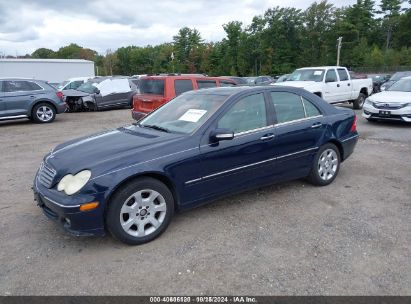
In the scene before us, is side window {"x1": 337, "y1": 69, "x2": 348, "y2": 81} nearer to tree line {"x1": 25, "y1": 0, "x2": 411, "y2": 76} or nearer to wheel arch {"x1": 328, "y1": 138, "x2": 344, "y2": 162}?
wheel arch {"x1": 328, "y1": 138, "x2": 344, "y2": 162}

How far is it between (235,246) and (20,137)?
872 cm

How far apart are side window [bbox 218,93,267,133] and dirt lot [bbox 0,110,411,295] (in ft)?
3.43

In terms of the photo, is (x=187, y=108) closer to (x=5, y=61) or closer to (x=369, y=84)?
(x=369, y=84)

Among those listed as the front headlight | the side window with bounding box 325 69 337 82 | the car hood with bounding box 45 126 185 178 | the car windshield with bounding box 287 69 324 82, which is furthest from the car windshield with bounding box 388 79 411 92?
the front headlight

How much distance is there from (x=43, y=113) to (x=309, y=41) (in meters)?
55.7

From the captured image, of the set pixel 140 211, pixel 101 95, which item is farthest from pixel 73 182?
pixel 101 95

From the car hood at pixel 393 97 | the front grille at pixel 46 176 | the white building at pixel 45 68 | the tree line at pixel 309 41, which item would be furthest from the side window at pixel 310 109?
the tree line at pixel 309 41

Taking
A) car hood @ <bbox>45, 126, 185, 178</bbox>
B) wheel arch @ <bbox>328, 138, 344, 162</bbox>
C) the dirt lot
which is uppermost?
car hood @ <bbox>45, 126, 185, 178</bbox>

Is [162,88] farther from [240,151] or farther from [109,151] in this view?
[109,151]

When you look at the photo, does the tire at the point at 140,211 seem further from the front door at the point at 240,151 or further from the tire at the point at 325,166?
the tire at the point at 325,166

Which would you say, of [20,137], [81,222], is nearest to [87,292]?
[81,222]

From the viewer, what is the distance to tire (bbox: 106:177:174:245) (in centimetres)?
348

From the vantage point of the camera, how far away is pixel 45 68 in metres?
30.4

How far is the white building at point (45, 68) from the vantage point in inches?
1120
